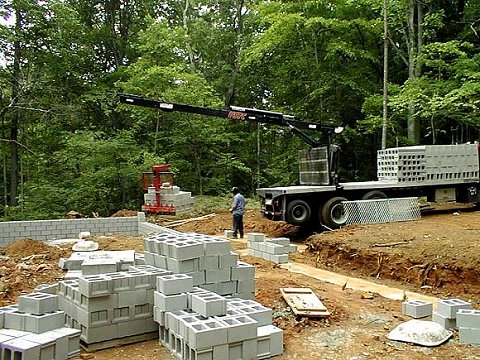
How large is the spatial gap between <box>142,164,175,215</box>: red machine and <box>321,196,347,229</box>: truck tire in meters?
5.39

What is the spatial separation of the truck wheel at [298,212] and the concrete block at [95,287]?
8124 millimetres

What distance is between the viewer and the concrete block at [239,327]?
468 centimetres

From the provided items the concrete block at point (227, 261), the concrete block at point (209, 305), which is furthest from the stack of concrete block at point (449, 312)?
the concrete block at point (209, 305)

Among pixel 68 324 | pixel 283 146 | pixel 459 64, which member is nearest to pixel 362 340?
pixel 68 324

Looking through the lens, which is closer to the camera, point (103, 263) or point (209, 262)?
point (209, 262)

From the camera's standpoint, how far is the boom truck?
1306cm

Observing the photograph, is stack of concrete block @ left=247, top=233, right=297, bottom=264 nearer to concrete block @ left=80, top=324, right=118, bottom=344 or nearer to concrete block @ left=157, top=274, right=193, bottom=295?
concrete block @ left=157, top=274, right=193, bottom=295

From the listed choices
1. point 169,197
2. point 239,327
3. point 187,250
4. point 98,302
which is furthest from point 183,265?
point 169,197

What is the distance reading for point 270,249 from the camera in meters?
10.7

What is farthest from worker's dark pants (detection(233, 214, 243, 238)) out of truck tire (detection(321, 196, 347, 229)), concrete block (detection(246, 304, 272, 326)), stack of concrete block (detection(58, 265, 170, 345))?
concrete block (detection(246, 304, 272, 326))

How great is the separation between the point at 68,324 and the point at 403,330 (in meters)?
4.12

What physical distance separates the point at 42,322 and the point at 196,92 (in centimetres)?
A: 1467

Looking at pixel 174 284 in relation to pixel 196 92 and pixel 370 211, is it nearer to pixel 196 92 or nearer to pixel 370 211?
pixel 370 211

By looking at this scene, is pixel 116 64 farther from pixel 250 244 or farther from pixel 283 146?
pixel 250 244
